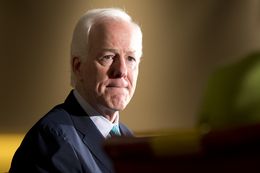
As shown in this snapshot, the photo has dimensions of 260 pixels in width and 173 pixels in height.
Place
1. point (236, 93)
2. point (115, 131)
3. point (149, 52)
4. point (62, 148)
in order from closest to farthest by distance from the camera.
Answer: point (236, 93) → point (62, 148) → point (115, 131) → point (149, 52)

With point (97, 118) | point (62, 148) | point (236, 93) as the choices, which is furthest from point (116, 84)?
point (236, 93)

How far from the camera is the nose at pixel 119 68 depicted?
1.38 metres

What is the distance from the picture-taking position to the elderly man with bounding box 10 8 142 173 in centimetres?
119

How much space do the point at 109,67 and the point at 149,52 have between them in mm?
1269

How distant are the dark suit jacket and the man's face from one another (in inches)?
4.7

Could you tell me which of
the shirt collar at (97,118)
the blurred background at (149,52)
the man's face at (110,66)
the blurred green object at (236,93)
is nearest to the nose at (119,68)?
the man's face at (110,66)

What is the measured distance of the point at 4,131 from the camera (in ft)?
8.28

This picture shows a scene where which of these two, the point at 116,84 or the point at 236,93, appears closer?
the point at 236,93

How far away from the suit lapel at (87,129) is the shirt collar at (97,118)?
0.01 meters

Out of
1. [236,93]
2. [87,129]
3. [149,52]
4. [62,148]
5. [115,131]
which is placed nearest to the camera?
[236,93]

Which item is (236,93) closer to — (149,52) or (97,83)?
(97,83)

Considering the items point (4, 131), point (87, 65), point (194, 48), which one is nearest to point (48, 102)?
point (4, 131)

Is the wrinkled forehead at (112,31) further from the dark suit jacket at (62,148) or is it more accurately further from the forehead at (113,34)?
the dark suit jacket at (62,148)

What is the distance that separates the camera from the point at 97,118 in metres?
1.31
